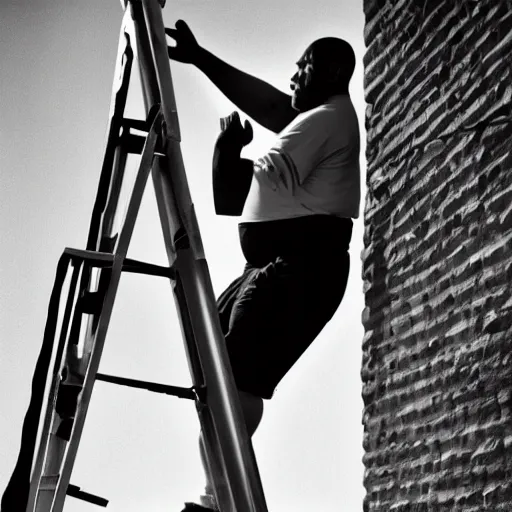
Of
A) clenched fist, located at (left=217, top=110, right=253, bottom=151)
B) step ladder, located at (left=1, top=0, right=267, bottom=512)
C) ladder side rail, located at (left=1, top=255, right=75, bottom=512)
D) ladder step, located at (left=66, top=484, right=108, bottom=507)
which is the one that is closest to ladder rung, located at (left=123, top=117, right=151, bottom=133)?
step ladder, located at (left=1, top=0, right=267, bottom=512)

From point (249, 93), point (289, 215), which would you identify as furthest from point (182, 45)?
point (289, 215)

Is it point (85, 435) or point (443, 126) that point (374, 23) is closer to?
point (443, 126)

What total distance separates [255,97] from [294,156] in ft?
1.33

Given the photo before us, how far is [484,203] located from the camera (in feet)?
9.09

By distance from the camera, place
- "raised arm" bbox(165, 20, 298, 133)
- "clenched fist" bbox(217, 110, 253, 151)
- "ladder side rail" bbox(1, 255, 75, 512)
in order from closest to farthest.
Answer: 1. "ladder side rail" bbox(1, 255, 75, 512)
2. "clenched fist" bbox(217, 110, 253, 151)
3. "raised arm" bbox(165, 20, 298, 133)

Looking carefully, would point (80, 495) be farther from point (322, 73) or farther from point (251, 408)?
point (322, 73)

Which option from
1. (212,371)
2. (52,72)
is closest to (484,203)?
(212,371)

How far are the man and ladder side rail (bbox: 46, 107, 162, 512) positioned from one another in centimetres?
55

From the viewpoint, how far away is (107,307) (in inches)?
82.1

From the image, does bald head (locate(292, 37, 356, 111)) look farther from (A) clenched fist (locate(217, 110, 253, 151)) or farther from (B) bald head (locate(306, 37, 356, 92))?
(A) clenched fist (locate(217, 110, 253, 151))

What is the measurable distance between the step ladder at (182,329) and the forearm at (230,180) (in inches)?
15.9

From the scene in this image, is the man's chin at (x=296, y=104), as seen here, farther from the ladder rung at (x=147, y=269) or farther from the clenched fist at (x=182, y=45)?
the ladder rung at (x=147, y=269)

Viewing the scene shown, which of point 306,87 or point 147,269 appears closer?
point 147,269

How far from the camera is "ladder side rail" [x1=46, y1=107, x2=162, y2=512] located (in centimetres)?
203
